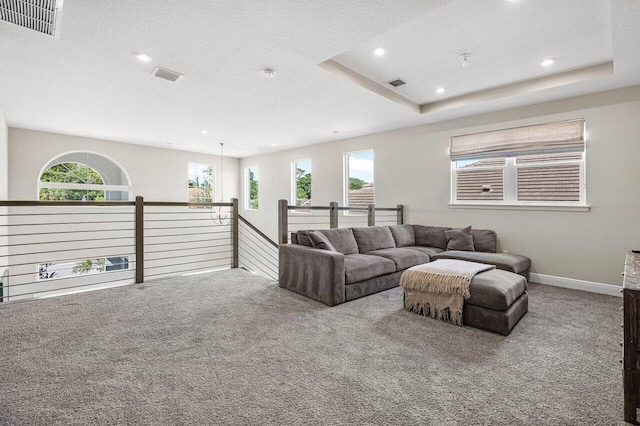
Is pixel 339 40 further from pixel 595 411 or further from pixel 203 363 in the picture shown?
pixel 595 411

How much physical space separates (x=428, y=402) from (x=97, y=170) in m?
7.78

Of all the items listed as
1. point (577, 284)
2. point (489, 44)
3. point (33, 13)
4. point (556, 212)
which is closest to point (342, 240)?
point (489, 44)

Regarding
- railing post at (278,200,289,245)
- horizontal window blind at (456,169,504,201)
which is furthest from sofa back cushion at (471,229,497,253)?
railing post at (278,200,289,245)

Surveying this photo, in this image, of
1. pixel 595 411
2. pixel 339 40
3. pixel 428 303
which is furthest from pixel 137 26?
pixel 595 411

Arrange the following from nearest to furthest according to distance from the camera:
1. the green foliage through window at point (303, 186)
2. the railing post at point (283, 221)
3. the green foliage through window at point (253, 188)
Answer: the railing post at point (283, 221), the green foliage through window at point (303, 186), the green foliage through window at point (253, 188)

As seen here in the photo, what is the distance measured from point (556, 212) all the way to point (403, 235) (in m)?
2.08

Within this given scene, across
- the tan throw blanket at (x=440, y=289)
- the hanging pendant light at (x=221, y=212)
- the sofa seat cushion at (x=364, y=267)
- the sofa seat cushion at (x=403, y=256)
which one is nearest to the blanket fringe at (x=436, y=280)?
the tan throw blanket at (x=440, y=289)

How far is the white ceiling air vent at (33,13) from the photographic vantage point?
2201 mm

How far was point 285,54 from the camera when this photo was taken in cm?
298

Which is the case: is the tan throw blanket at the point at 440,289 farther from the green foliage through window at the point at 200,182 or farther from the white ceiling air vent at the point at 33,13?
the green foliage through window at the point at 200,182

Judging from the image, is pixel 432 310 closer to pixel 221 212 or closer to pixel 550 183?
pixel 550 183

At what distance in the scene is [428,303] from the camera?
2924 millimetres

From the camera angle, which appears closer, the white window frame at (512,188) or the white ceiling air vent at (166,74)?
the white ceiling air vent at (166,74)

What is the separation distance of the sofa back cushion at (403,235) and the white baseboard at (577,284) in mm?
1750
